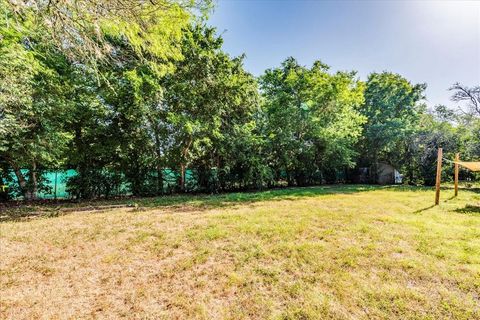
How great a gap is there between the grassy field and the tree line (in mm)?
2569

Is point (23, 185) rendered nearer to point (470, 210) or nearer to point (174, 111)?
point (174, 111)

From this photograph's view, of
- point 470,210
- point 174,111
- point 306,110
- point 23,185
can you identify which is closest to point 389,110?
point 306,110

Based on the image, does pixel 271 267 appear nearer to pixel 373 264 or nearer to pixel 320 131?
pixel 373 264

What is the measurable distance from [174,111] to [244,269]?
873 centimetres

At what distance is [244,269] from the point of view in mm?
3203

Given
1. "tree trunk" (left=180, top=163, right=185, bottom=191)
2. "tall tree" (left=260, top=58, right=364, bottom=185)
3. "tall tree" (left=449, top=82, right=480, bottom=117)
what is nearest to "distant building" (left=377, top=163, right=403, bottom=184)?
"tall tree" (left=260, top=58, right=364, bottom=185)

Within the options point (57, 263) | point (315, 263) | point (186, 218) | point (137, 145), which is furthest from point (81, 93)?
A: point (315, 263)

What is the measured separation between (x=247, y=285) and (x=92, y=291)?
6.10 ft

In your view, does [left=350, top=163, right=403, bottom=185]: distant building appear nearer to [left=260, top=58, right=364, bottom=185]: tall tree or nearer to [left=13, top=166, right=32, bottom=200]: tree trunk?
[left=260, top=58, right=364, bottom=185]: tall tree

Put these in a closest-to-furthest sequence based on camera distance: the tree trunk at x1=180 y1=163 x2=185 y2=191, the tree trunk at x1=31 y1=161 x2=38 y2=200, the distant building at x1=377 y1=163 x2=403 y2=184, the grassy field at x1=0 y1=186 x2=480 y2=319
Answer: the grassy field at x1=0 y1=186 x2=480 y2=319 < the tree trunk at x1=31 y1=161 x2=38 y2=200 < the tree trunk at x1=180 y1=163 x2=185 y2=191 < the distant building at x1=377 y1=163 x2=403 y2=184

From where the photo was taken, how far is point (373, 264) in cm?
323

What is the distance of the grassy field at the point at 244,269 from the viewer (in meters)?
2.38

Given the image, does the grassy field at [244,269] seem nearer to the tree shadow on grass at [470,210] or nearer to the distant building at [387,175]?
the tree shadow on grass at [470,210]

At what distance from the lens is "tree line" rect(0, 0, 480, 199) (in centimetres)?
292
